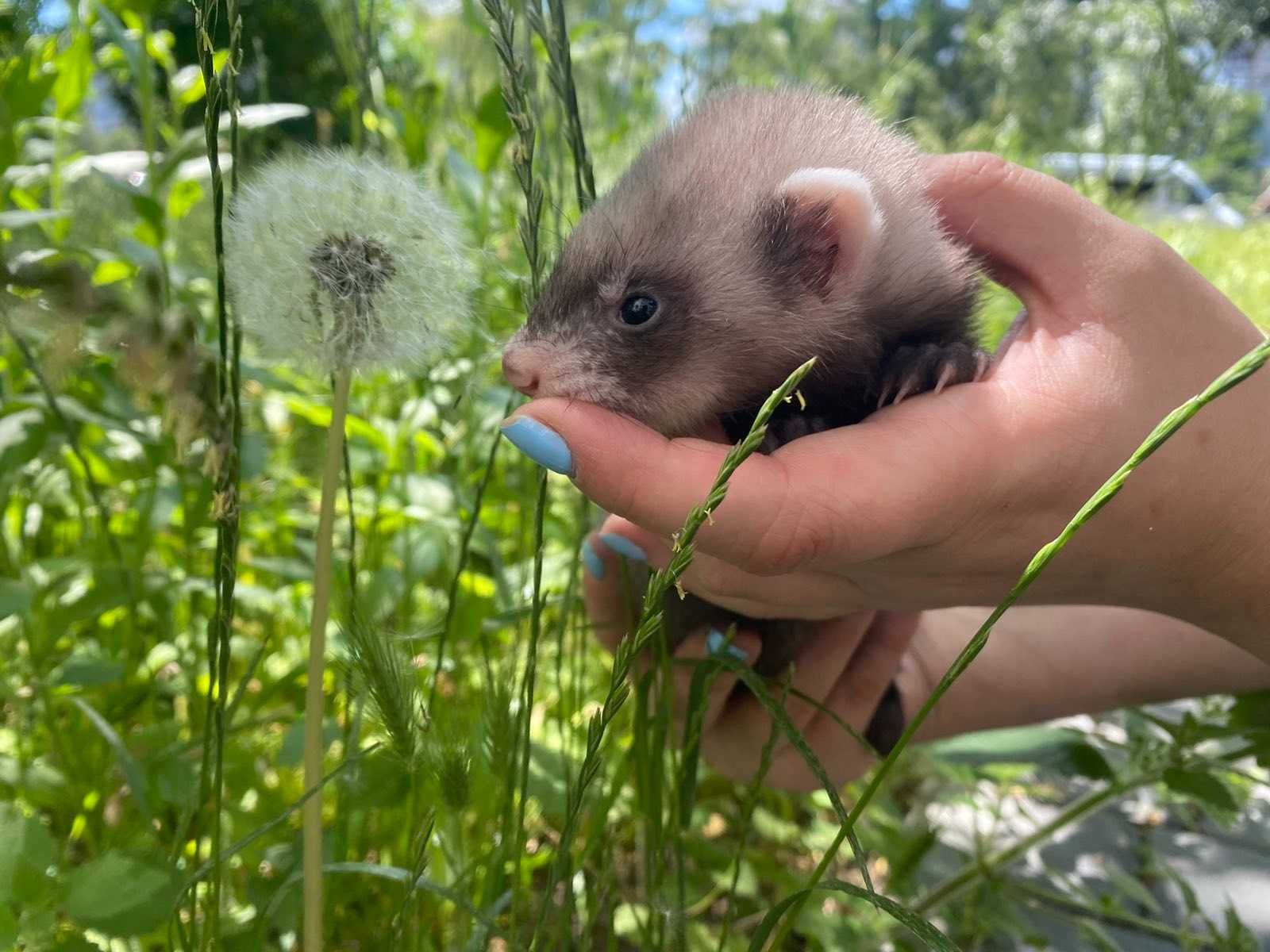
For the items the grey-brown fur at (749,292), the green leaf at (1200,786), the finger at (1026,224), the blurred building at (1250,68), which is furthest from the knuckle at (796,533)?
the blurred building at (1250,68)

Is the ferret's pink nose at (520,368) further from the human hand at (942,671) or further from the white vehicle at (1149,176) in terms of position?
the white vehicle at (1149,176)

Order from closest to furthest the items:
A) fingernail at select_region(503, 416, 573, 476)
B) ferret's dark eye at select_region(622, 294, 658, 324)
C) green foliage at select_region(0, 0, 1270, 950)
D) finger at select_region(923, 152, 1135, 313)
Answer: green foliage at select_region(0, 0, 1270, 950)
fingernail at select_region(503, 416, 573, 476)
finger at select_region(923, 152, 1135, 313)
ferret's dark eye at select_region(622, 294, 658, 324)

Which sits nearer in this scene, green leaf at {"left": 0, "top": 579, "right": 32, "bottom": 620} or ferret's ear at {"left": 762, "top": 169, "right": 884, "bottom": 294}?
green leaf at {"left": 0, "top": 579, "right": 32, "bottom": 620}

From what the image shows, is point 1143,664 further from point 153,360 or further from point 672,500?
point 153,360

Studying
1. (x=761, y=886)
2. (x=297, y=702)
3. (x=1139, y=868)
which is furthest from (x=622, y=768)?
(x=1139, y=868)

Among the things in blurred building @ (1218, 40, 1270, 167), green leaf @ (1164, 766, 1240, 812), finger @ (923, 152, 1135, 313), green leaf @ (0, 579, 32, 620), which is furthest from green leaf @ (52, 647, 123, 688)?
blurred building @ (1218, 40, 1270, 167)

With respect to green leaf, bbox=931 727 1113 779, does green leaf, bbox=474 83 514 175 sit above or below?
above

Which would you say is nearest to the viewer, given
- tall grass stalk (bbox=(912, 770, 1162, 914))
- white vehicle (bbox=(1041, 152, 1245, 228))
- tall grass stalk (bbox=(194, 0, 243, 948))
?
tall grass stalk (bbox=(194, 0, 243, 948))

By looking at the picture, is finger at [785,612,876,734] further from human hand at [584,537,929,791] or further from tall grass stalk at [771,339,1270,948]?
tall grass stalk at [771,339,1270,948]
